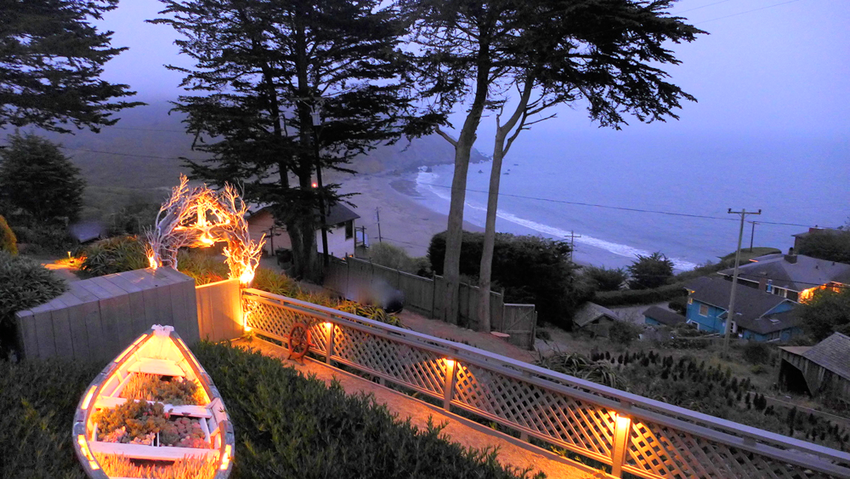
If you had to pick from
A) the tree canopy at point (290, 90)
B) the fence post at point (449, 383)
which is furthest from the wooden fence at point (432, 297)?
the fence post at point (449, 383)

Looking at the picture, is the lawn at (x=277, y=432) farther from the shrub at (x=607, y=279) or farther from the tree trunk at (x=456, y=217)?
the shrub at (x=607, y=279)

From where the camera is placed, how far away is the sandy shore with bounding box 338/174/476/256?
42.6m

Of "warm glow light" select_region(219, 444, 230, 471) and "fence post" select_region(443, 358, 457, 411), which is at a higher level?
"warm glow light" select_region(219, 444, 230, 471)

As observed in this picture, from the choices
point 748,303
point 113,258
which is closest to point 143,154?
point 113,258

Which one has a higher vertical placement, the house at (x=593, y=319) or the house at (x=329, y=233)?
the house at (x=329, y=233)

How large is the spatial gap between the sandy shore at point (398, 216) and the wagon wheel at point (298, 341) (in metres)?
26.7

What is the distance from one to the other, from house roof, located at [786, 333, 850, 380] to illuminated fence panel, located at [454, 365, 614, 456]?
1296 centimetres

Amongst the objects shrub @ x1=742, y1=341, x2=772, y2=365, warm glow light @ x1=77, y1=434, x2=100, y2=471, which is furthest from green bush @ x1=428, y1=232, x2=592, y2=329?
warm glow light @ x1=77, y1=434, x2=100, y2=471

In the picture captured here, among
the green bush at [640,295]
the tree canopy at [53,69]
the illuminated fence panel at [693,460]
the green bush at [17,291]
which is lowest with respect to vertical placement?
the green bush at [640,295]

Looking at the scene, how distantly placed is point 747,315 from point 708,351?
1192 cm

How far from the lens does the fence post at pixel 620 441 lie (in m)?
3.94

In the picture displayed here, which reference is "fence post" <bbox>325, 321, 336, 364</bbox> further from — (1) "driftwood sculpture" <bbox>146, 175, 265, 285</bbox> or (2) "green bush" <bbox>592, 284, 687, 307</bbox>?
(2) "green bush" <bbox>592, 284, 687, 307</bbox>

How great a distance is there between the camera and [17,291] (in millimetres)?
5039

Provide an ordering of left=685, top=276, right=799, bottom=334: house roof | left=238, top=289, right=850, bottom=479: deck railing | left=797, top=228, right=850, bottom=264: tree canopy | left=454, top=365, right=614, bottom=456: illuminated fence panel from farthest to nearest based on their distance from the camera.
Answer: left=797, top=228, right=850, bottom=264: tree canopy < left=685, top=276, right=799, bottom=334: house roof < left=454, top=365, right=614, bottom=456: illuminated fence panel < left=238, top=289, right=850, bottom=479: deck railing
